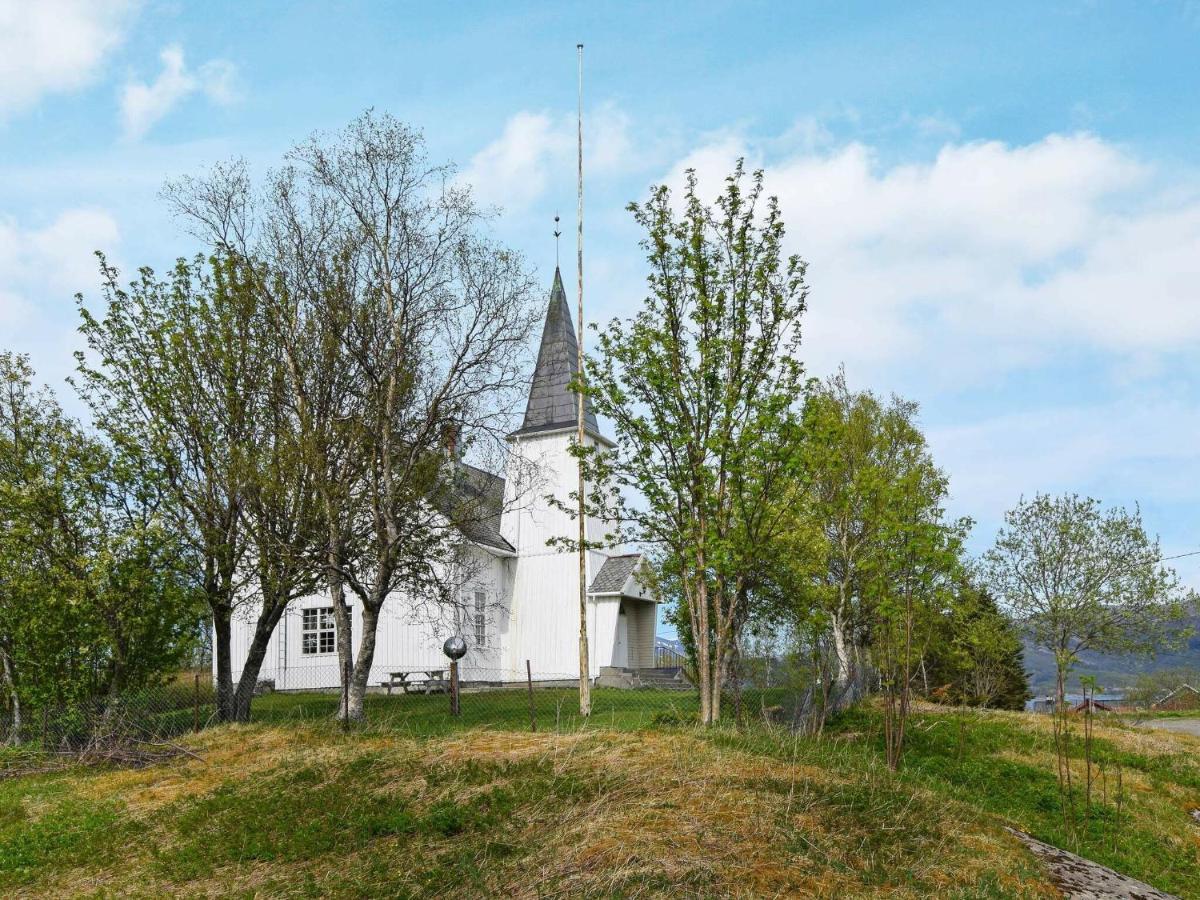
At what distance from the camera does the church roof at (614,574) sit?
29859 millimetres

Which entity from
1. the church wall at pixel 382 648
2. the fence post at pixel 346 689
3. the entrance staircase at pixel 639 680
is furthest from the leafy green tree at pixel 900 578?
the church wall at pixel 382 648

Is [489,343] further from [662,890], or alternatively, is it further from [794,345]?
[662,890]

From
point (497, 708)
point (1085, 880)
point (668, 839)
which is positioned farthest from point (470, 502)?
point (1085, 880)

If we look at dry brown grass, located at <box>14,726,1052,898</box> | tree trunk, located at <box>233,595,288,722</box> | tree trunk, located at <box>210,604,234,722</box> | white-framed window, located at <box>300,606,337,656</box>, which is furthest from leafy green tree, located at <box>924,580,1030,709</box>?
dry brown grass, located at <box>14,726,1052,898</box>

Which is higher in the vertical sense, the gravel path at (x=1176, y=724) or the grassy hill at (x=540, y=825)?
the grassy hill at (x=540, y=825)

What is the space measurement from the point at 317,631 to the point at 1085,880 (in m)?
23.9

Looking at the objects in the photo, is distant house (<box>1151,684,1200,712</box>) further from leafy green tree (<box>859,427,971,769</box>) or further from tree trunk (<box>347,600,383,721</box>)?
tree trunk (<box>347,600,383,721</box>)

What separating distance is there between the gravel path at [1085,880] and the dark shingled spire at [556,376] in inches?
897

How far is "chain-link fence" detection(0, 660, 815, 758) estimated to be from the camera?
15.4 meters

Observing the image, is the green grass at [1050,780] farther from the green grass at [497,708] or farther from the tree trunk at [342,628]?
the tree trunk at [342,628]

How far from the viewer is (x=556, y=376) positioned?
3055 cm

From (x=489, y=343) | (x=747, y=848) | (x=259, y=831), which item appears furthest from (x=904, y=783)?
(x=489, y=343)

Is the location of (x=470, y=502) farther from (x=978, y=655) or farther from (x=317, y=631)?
(x=978, y=655)

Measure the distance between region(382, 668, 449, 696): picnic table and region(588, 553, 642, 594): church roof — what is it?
6093mm
